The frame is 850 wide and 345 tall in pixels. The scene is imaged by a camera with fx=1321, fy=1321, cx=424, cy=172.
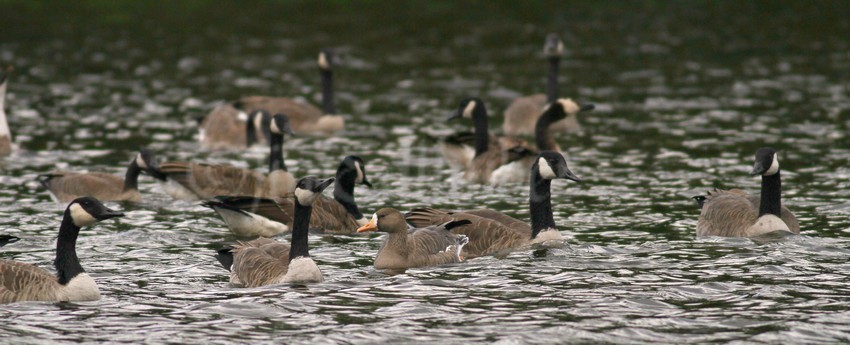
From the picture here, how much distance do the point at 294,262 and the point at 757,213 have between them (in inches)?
239

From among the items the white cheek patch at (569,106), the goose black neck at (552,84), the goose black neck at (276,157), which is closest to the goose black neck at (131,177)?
the goose black neck at (276,157)

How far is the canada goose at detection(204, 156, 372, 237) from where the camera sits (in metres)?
16.5

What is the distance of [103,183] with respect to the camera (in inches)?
751

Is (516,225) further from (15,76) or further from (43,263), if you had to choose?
(15,76)

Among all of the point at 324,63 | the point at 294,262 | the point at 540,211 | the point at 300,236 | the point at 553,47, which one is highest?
the point at 553,47

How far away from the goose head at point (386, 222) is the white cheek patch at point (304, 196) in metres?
1.00

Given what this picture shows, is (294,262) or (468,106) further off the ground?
(468,106)

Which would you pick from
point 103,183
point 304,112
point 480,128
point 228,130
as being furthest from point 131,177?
point 304,112

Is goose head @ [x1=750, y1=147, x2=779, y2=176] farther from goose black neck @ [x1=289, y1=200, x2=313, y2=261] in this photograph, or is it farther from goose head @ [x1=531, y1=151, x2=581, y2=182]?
goose black neck @ [x1=289, y1=200, x2=313, y2=261]

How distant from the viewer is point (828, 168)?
809 inches

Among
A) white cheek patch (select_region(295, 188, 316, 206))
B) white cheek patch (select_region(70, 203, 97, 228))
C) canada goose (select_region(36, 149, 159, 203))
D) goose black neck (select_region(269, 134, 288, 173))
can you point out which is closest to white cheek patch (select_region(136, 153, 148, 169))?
canada goose (select_region(36, 149, 159, 203))

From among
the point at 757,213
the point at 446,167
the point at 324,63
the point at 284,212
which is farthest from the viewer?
the point at 324,63

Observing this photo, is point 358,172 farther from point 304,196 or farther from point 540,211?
point 304,196

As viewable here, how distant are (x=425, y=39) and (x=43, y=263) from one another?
73.5 ft
